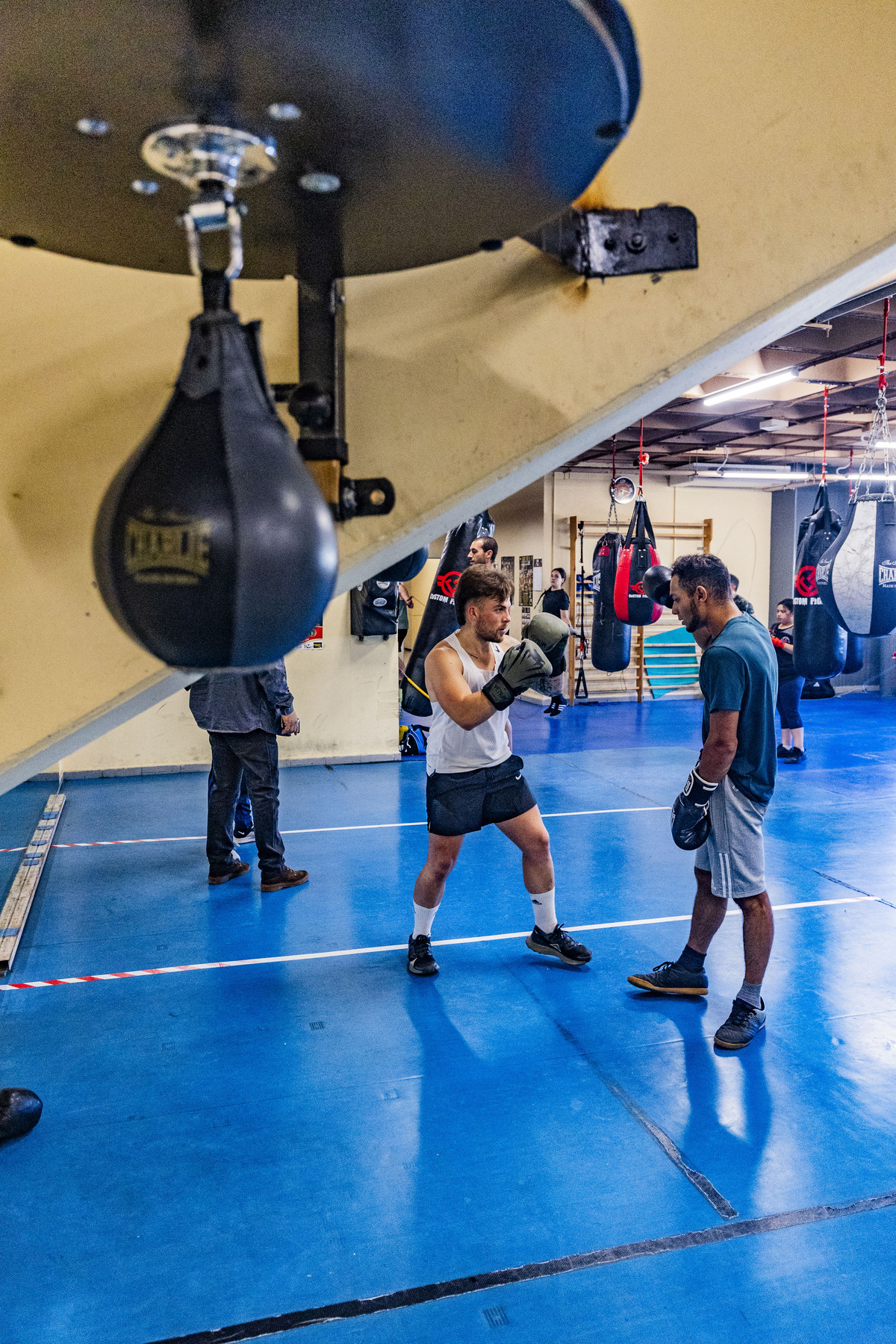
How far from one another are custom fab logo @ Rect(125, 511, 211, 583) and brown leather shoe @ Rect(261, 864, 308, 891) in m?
4.43

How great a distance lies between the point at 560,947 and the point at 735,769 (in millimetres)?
1255

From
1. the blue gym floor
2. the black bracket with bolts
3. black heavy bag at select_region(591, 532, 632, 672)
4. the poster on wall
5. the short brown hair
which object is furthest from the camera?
black heavy bag at select_region(591, 532, 632, 672)

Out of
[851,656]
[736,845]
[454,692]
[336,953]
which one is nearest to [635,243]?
[454,692]

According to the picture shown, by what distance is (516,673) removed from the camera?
10.5 feet

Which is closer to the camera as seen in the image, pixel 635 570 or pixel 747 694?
pixel 747 694

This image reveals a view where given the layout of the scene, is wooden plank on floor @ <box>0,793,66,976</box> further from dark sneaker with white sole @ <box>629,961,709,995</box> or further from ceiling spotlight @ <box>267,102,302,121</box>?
ceiling spotlight @ <box>267,102,302,121</box>

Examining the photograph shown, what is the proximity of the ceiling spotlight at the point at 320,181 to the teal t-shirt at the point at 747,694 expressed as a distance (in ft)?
8.67

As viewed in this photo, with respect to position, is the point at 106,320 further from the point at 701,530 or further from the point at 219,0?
the point at 701,530

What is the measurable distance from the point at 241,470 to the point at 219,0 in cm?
33

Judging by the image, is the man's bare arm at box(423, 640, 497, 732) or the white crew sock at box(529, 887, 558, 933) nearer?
the man's bare arm at box(423, 640, 497, 732)

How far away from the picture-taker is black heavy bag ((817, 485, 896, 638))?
4871 millimetres

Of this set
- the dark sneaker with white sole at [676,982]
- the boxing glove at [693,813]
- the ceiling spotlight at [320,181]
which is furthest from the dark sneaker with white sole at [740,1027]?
the ceiling spotlight at [320,181]

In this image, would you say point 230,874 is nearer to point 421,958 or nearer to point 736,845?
point 421,958

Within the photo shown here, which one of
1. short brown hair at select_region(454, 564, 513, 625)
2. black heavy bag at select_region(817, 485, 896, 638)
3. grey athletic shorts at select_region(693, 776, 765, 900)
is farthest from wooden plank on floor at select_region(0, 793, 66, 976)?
black heavy bag at select_region(817, 485, 896, 638)
